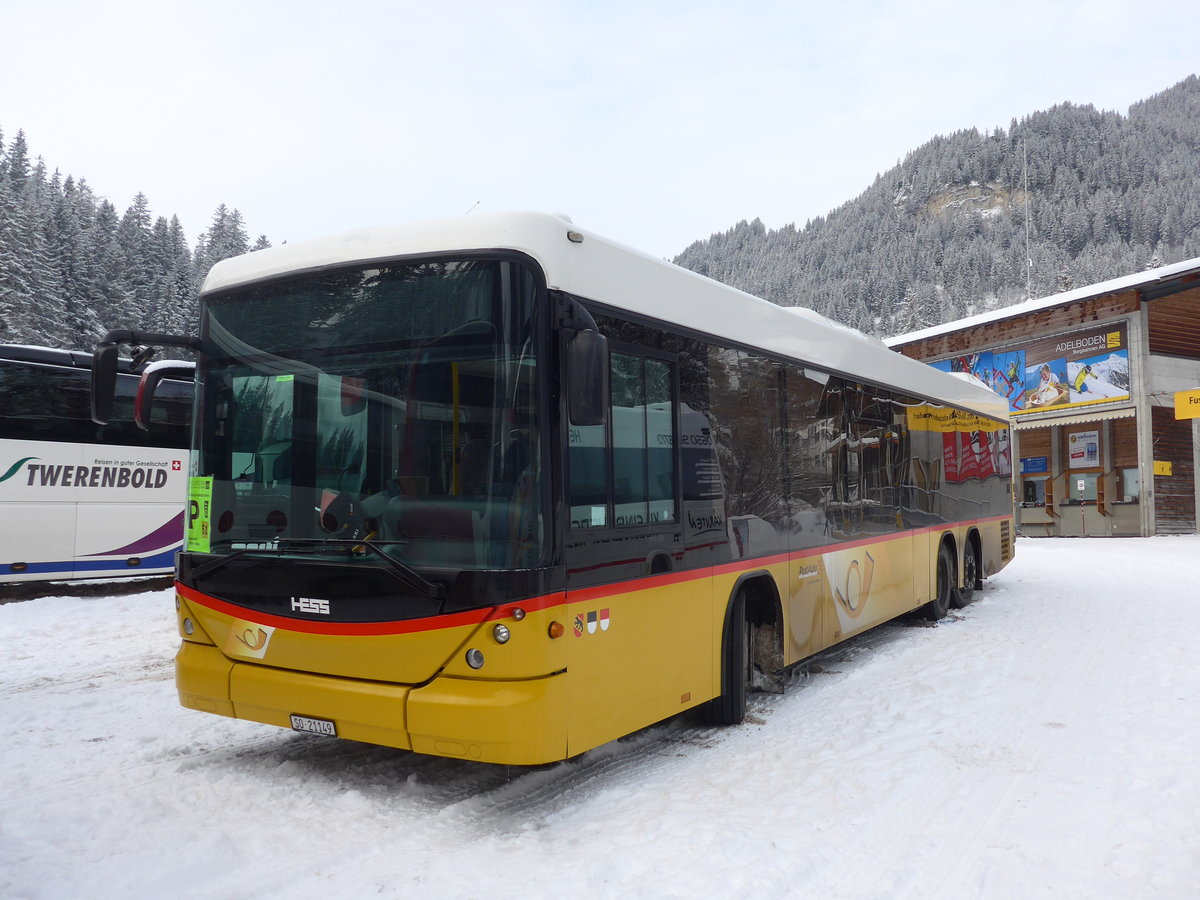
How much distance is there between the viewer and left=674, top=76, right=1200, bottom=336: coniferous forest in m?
113

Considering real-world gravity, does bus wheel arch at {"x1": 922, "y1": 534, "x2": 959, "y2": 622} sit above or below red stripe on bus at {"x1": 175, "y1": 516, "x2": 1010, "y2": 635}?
below

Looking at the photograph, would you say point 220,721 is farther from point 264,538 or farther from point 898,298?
point 898,298

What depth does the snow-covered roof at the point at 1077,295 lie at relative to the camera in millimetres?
→ 24141

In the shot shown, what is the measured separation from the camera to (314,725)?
4.35 m

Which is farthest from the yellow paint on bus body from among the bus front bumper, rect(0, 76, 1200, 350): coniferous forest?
rect(0, 76, 1200, 350): coniferous forest

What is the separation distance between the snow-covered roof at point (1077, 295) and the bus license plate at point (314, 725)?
25.6m

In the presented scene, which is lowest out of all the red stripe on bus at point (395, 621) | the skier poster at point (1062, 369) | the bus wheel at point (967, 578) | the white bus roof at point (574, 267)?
the bus wheel at point (967, 578)

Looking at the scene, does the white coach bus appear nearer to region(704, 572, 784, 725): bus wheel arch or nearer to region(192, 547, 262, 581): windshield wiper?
region(192, 547, 262, 581): windshield wiper

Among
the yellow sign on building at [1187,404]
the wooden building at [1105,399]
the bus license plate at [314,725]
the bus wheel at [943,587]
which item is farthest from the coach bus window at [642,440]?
the yellow sign on building at [1187,404]

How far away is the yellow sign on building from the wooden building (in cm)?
91

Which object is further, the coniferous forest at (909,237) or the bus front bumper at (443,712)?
the coniferous forest at (909,237)

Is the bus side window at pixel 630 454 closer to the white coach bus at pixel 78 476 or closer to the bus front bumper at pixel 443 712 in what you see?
the bus front bumper at pixel 443 712

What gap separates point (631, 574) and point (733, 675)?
5.11ft

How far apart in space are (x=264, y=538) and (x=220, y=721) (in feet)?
6.97
